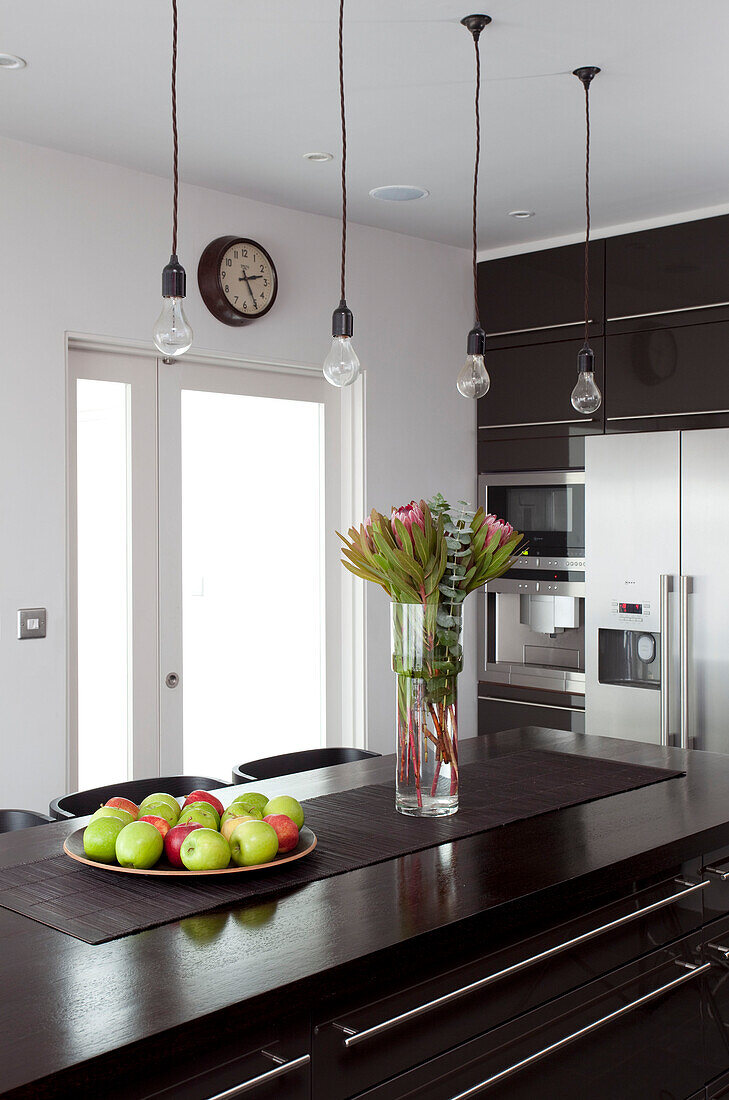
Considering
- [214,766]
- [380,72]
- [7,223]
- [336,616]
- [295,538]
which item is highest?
[380,72]

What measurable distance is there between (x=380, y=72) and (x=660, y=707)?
269 cm

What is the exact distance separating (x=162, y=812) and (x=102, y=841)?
4.9 inches

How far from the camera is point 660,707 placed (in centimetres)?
448

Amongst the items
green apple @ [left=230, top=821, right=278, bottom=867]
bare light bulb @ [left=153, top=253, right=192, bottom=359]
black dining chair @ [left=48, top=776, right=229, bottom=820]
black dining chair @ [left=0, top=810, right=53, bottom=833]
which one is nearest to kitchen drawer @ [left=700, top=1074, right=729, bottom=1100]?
green apple @ [left=230, top=821, right=278, bottom=867]

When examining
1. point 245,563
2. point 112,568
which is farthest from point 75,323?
point 245,563

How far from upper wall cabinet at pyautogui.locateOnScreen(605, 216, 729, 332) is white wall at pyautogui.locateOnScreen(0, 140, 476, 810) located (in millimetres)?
983

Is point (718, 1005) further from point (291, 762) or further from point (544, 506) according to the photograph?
point (544, 506)

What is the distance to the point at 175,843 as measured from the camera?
186 cm

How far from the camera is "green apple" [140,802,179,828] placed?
196 centimetres

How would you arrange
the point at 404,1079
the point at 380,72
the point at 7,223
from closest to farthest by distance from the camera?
1. the point at 404,1079
2. the point at 380,72
3. the point at 7,223

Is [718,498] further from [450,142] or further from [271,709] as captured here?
[271,709]

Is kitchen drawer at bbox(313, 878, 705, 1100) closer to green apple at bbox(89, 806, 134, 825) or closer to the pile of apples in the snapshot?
the pile of apples

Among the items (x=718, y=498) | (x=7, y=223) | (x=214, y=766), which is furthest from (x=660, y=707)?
(x=7, y=223)

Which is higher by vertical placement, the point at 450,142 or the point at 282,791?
the point at 450,142
